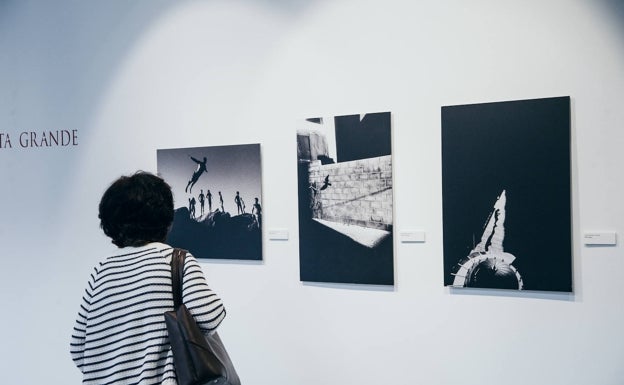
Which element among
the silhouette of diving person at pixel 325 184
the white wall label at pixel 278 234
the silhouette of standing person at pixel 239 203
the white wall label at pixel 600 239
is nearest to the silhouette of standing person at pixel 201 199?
the silhouette of standing person at pixel 239 203

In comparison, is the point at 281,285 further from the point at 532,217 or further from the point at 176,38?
the point at 176,38

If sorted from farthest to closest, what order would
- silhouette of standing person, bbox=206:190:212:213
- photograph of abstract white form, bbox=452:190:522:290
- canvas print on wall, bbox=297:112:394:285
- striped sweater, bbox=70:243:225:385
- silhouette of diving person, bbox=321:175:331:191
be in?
silhouette of standing person, bbox=206:190:212:213, silhouette of diving person, bbox=321:175:331:191, canvas print on wall, bbox=297:112:394:285, photograph of abstract white form, bbox=452:190:522:290, striped sweater, bbox=70:243:225:385

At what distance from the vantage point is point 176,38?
4520 mm

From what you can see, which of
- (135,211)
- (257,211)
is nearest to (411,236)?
(257,211)

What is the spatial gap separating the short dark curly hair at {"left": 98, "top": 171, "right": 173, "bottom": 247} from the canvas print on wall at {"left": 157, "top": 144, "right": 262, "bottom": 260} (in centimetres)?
170

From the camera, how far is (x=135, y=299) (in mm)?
2348

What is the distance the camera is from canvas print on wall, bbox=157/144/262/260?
13.8 feet

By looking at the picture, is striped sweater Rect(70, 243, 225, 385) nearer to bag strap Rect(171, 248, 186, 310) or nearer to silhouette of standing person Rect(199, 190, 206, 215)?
bag strap Rect(171, 248, 186, 310)

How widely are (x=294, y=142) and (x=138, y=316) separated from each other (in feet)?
6.57

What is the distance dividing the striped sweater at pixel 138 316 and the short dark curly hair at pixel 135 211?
0.08 meters

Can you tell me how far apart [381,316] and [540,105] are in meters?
1.63

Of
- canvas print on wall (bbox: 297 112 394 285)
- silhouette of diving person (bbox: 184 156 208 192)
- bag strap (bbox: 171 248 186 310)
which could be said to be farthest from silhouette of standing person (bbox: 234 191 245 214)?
bag strap (bbox: 171 248 186 310)

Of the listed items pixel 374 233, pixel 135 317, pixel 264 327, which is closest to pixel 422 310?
pixel 374 233

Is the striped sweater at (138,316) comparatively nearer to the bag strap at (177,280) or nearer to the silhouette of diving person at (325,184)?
the bag strap at (177,280)
